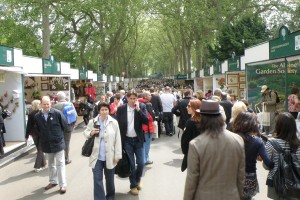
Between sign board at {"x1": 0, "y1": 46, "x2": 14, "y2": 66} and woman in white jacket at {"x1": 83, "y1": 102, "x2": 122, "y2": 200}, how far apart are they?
579 centimetres

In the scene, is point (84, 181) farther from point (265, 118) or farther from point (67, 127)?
point (265, 118)

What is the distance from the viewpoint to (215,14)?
3391 centimetres

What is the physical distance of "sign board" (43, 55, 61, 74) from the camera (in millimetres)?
15258

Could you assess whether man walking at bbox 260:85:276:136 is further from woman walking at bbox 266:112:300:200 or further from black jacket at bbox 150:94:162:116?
woman walking at bbox 266:112:300:200

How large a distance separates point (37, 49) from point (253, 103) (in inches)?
1300

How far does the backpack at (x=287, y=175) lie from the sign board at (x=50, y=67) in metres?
12.6

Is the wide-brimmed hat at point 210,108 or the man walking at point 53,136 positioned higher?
the wide-brimmed hat at point 210,108

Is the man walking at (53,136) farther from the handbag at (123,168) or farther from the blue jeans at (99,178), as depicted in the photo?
the blue jeans at (99,178)

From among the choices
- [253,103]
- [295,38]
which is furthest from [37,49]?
[295,38]

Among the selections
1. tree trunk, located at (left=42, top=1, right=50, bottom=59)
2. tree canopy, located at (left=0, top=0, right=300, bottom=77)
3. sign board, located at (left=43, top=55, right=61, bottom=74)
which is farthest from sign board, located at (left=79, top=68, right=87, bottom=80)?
sign board, located at (left=43, top=55, right=61, bottom=74)

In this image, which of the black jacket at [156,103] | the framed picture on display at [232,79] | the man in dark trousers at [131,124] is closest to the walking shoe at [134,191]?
the man in dark trousers at [131,124]

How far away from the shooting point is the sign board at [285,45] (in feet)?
29.1

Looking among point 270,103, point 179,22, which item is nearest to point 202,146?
point 270,103

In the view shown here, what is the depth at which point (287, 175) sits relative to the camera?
3.90 m
